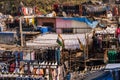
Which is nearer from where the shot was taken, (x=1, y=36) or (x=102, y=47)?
(x=102, y=47)

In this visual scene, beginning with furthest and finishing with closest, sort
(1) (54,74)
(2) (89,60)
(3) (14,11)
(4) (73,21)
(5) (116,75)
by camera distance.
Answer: (3) (14,11) < (4) (73,21) < (2) (89,60) < (1) (54,74) < (5) (116,75)

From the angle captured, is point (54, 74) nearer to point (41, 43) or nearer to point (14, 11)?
point (41, 43)

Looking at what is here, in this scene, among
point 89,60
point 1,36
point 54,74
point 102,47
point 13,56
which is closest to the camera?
point 54,74

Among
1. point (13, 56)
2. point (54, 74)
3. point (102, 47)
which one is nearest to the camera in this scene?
point (54, 74)

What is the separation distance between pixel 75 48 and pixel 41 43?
1294mm

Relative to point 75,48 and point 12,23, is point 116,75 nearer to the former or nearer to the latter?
point 75,48

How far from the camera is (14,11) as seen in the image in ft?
92.0

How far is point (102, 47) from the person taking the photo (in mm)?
14047

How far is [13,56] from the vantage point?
38.2 feet

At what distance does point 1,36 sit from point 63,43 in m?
3.83

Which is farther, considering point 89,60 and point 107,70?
point 89,60

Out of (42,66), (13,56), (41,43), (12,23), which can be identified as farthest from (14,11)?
(42,66)

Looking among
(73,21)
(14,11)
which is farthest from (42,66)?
(14,11)

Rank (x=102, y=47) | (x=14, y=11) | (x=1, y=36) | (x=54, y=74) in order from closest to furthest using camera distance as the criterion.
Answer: (x=54, y=74)
(x=102, y=47)
(x=1, y=36)
(x=14, y=11)
